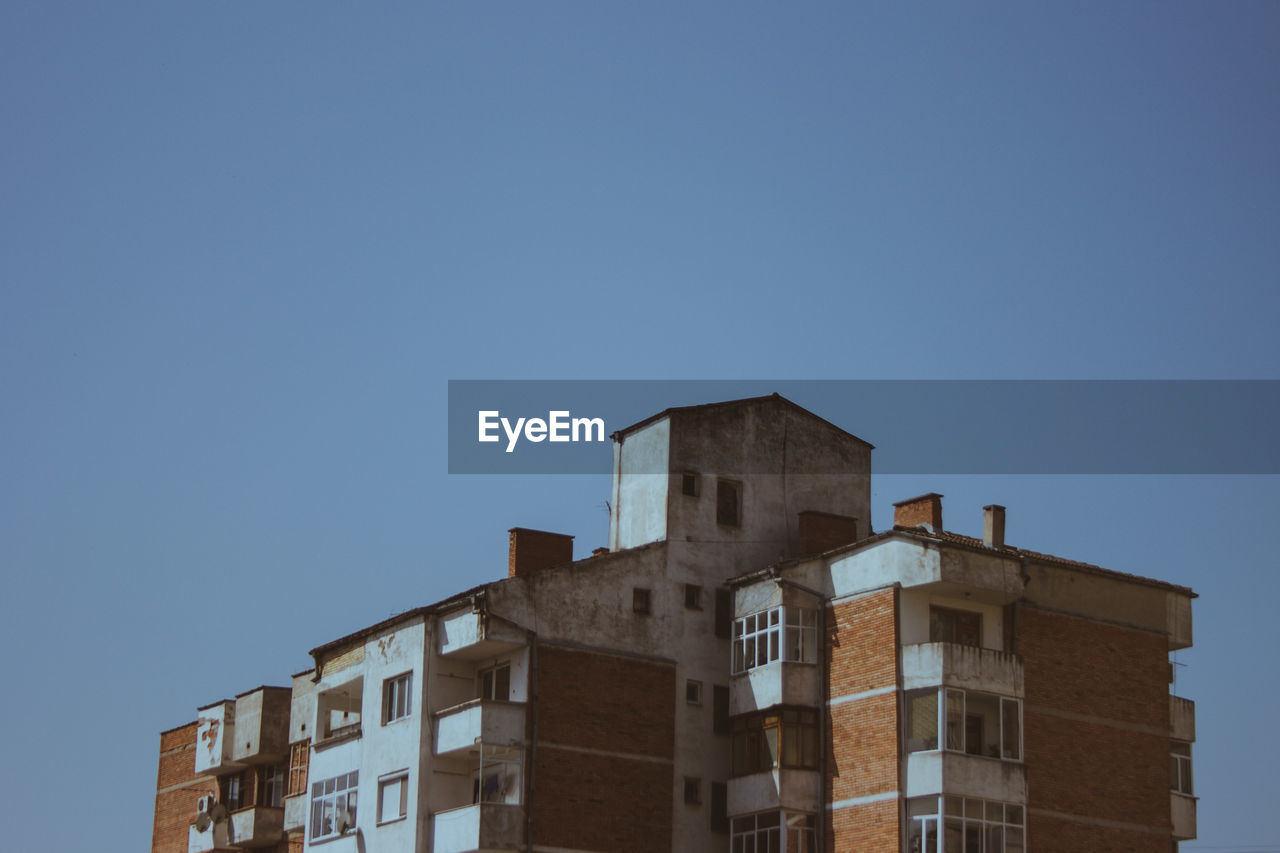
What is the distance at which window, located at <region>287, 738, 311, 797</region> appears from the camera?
2547 inches

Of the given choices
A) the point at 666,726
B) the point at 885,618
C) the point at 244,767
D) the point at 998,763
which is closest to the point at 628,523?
the point at 666,726

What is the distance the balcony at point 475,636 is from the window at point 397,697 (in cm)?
174

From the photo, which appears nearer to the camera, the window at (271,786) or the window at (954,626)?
the window at (954,626)

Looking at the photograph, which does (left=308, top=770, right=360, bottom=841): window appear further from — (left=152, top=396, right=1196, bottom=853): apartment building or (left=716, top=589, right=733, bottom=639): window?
(left=716, top=589, right=733, bottom=639): window

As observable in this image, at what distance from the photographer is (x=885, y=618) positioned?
52.0 metres

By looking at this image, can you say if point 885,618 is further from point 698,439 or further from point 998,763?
point 698,439

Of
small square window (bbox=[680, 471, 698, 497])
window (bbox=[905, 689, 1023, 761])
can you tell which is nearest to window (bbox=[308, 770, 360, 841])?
small square window (bbox=[680, 471, 698, 497])

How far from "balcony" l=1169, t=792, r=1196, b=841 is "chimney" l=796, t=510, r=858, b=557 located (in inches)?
472

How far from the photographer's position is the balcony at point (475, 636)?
5428 centimetres

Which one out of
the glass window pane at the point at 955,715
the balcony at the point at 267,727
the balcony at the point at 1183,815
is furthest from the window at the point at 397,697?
the balcony at the point at 1183,815

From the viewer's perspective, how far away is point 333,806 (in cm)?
5900

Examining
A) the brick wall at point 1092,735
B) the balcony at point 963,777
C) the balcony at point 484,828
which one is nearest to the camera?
the balcony at point 963,777

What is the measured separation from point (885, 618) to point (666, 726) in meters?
7.82

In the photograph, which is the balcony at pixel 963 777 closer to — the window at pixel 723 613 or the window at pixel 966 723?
the window at pixel 966 723
